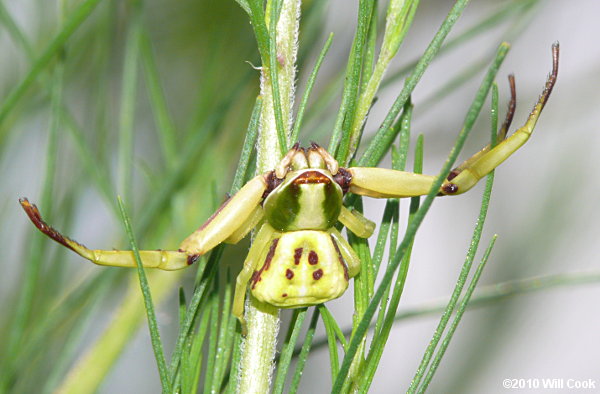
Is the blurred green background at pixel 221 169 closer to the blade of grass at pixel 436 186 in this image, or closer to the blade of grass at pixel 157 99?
the blade of grass at pixel 157 99

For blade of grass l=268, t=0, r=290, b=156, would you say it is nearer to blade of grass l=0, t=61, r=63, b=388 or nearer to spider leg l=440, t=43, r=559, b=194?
spider leg l=440, t=43, r=559, b=194

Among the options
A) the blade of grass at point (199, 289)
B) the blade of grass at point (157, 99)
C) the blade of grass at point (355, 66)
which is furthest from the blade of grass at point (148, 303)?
the blade of grass at point (157, 99)

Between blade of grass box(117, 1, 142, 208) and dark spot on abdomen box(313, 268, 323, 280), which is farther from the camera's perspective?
blade of grass box(117, 1, 142, 208)

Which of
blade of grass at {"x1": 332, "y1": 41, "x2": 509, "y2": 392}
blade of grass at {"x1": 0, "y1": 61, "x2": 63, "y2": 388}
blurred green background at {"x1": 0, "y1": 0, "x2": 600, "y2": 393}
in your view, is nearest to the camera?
blade of grass at {"x1": 332, "y1": 41, "x2": 509, "y2": 392}

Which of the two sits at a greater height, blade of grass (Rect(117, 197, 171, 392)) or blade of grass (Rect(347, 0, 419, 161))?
blade of grass (Rect(347, 0, 419, 161))

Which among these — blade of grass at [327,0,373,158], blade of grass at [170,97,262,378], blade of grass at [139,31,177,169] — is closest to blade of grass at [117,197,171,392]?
blade of grass at [170,97,262,378]

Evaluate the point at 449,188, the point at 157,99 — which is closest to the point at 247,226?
the point at 449,188

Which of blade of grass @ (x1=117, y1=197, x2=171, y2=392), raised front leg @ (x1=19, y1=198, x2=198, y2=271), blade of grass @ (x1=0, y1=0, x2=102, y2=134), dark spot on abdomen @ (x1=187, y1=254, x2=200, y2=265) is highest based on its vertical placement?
blade of grass @ (x1=0, y1=0, x2=102, y2=134)
